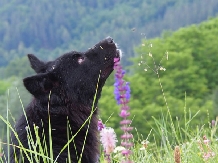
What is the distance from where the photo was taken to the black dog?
519cm

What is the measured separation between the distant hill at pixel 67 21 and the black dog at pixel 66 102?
144 metres

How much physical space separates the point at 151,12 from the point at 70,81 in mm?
171557

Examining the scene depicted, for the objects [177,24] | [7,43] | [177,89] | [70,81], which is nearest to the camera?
[70,81]

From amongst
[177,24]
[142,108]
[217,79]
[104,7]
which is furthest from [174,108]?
[104,7]

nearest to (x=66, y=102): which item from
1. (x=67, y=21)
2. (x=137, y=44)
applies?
(x=137, y=44)

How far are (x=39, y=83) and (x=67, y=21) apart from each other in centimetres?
18745

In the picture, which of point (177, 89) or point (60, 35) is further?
point (60, 35)

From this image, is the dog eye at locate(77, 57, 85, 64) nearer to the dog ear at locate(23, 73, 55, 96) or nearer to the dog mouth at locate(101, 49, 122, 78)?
the dog mouth at locate(101, 49, 122, 78)

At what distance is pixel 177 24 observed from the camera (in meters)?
140

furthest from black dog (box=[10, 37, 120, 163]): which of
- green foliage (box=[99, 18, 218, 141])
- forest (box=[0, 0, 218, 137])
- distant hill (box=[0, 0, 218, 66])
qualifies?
distant hill (box=[0, 0, 218, 66])

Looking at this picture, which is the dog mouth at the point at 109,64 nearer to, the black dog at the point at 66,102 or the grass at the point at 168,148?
the black dog at the point at 66,102

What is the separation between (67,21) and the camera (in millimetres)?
191250

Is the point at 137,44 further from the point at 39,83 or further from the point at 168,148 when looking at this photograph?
the point at 168,148

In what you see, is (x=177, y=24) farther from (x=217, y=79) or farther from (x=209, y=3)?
(x=217, y=79)
